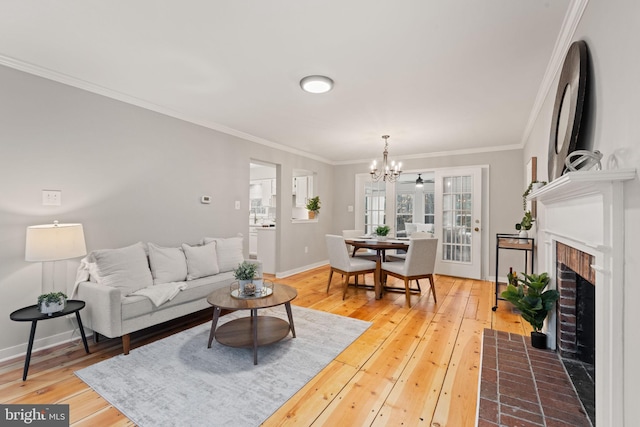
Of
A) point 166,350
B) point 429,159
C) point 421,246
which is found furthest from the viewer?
point 429,159

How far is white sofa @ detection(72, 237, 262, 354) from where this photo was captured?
241 centimetres

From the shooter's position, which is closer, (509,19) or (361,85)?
(509,19)

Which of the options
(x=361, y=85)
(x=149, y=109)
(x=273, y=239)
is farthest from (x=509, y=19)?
(x=273, y=239)

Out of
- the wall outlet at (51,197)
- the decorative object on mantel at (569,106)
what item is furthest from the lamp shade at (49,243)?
the decorative object on mantel at (569,106)

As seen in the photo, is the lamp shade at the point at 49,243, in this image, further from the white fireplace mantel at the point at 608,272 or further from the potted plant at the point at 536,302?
the potted plant at the point at 536,302

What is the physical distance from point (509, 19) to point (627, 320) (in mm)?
1738

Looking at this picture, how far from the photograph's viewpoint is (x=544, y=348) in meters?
2.43

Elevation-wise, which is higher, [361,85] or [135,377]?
[361,85]

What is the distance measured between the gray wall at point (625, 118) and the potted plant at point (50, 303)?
3324 mm

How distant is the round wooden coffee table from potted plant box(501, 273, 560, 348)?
184 cm

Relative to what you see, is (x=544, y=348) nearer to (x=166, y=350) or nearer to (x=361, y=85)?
(x=361, y=85)

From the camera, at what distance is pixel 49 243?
228cm

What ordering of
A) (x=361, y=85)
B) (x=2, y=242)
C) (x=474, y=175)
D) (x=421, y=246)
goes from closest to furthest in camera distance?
(x=2, y=242), (x=361, y=85), (x=421, y=246), (x=474, y=175)

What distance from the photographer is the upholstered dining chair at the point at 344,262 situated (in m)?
4.00
